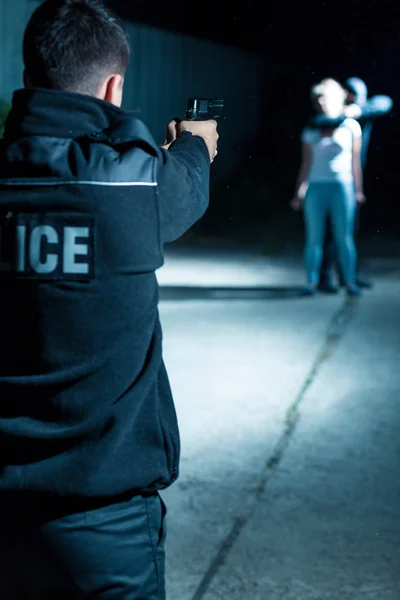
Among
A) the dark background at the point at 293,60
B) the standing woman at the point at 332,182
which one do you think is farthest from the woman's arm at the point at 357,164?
the dark background at the point at 293,60

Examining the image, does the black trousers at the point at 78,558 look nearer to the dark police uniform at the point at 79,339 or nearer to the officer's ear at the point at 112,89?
the dark police uniform at the point at 79,339

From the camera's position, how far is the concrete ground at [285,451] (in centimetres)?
357

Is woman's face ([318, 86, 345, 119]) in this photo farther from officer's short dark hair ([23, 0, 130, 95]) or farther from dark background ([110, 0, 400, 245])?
dark background ([110, 0, 400, 245])

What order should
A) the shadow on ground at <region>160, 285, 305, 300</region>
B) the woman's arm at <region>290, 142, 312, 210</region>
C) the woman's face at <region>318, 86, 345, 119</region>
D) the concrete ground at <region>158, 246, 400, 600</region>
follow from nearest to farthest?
the concrete ground at <region>158, 246, 400, 600</region> → the woman's face at <region>318, 86, 345, 119</region> → the woman's arm at <region>290, 142, 312, 210</region> → the shadow on ground at <region>160, 285, 305, 300</region>

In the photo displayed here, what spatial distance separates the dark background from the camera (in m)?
22.0

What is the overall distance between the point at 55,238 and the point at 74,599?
691 millimetres

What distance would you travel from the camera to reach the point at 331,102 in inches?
365

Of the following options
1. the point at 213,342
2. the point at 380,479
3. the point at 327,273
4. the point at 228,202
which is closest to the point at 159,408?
the point at 380,479

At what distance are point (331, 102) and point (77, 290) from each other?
7.87m

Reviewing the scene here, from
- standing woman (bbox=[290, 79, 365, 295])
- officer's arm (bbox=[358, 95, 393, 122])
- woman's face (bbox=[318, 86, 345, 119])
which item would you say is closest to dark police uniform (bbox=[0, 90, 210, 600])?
woman's face (bbox=[318, 86, 345, 119])

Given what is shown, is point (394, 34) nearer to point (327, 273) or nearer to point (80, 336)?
point (327, 273)

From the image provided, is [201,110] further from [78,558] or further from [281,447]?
[281,447]

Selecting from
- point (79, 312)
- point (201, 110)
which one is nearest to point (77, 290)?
point (79, 312)

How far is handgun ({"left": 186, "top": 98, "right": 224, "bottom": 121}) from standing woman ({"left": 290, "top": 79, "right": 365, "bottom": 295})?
276 inches
